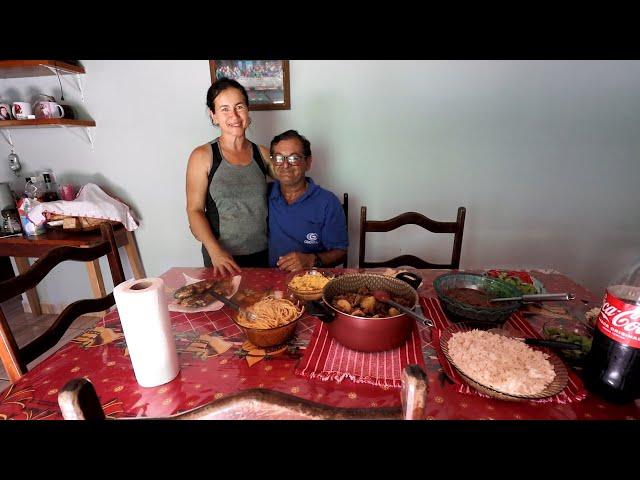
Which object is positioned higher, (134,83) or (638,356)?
(134,83)

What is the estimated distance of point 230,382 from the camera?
79 centimetres

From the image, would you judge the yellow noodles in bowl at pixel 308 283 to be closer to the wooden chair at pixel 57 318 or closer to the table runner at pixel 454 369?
the table runner at pixel 454 369

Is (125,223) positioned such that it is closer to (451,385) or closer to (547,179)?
(451,385)

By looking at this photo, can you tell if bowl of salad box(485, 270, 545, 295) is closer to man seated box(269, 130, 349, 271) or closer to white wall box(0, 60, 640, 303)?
man seated box(269, 130, 349, 271)

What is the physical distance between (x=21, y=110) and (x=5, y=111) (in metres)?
0.15

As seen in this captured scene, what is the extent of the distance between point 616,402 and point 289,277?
1111 mm

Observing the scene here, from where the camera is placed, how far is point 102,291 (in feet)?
7.69

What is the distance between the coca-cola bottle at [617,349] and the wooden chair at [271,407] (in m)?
0.60

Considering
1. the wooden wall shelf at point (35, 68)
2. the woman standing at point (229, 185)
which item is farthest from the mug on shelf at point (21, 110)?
the woman standing at point (229, 185)

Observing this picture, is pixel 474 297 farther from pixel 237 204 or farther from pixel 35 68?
pixel 35 68

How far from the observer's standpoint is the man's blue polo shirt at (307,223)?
6.00 feet

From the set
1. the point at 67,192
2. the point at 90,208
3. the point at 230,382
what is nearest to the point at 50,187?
the point at 67,192

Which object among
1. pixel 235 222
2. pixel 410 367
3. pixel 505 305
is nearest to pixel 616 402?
pixel 505 305

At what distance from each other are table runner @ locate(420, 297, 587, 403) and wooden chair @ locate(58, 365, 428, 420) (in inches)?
20.4
